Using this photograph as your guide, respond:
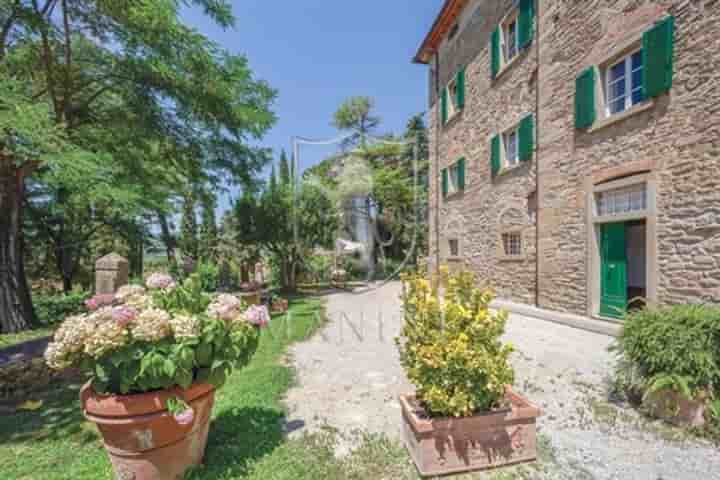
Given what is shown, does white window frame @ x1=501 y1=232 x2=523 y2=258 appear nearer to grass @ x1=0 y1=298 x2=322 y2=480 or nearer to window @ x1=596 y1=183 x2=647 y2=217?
window @ x1=596 y1=183 x2=647 y2=217

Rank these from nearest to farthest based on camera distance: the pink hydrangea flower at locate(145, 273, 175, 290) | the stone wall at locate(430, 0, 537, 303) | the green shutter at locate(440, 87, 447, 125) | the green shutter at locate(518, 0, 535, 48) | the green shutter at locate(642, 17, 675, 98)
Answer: the pink hydrangea flower at locate(145, 273, 175, 290) → the green shutter at locate(642, 17, 675, 98) → the green shutter at locate(518, 0, 535, 48) → the stone wall at locate(430, 0, 537, 303) → the green shutter at locate(440, 87, 447, 125)

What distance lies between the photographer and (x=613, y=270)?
5848 mm

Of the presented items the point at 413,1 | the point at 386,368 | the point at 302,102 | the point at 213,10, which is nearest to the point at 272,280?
the point at 302,102

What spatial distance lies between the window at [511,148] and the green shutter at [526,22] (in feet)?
6.72

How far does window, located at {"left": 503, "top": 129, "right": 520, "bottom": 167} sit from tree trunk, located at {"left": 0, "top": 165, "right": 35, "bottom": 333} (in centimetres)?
1136

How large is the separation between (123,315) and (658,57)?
297 inches

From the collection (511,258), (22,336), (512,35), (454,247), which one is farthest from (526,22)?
(22,336)

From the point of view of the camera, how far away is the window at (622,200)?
5.28 m

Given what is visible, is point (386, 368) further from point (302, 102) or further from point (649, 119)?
point (302, 102)

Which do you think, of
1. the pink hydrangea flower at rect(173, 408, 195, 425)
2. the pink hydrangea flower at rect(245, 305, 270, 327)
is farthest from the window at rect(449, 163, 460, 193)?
the pink hydrangea flower at rect(173, 408, 195, 425)

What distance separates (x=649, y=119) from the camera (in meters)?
5.03

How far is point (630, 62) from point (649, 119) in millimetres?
1245

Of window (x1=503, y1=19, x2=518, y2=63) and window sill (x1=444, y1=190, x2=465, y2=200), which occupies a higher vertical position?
window (x1=503, y1=19, x2=518, y2=63)

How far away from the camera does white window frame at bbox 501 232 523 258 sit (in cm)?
804
